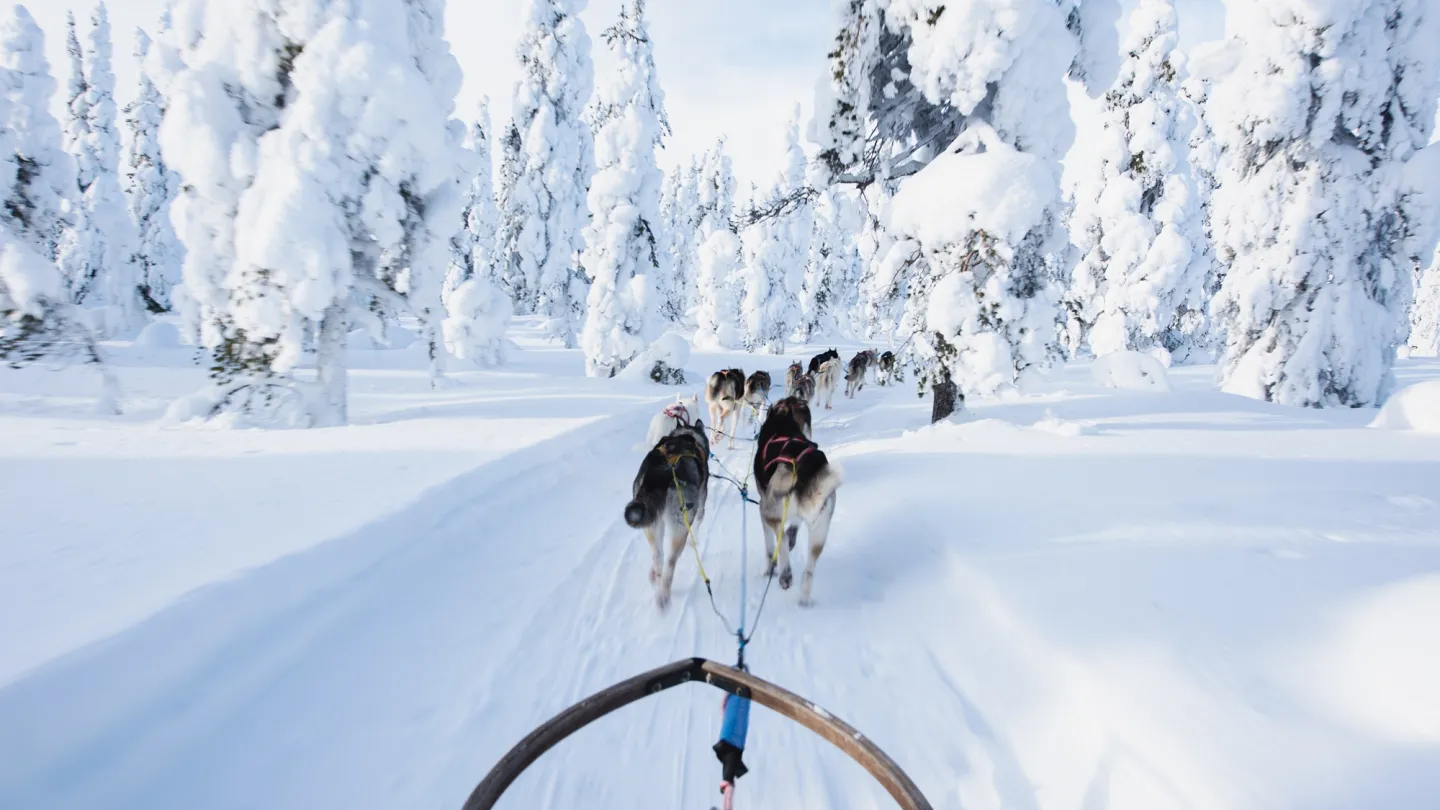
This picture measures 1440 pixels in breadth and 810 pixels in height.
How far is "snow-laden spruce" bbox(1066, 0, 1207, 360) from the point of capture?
21.5 m

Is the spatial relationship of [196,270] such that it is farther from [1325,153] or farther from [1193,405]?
[1325,153]

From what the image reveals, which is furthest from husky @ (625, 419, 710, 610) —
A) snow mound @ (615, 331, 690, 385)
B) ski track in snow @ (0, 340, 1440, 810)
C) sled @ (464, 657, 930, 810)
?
snow mound @ (615, 331, 690, 385)

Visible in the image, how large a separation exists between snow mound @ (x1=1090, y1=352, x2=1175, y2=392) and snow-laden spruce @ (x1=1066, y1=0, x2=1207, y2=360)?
6855mm

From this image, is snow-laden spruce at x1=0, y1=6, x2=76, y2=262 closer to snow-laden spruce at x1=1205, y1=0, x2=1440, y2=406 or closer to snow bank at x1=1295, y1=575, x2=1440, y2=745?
snow bank at x1=1295, y1=575, x2=1440, y2=745

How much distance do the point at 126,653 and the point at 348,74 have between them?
877 centimetres

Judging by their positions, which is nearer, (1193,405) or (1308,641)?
(1308,641)

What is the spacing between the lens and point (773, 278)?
3472cm

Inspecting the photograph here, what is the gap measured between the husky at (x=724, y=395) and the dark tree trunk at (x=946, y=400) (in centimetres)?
348

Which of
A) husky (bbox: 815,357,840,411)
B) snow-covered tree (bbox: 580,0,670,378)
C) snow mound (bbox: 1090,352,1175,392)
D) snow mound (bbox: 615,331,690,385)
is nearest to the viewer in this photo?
snow mound (bbox: 1090,352,1175,392)

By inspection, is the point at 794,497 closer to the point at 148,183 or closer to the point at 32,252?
the point at 32,252

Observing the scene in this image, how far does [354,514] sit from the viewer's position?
4469 mm

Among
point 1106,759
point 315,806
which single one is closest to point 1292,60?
point 1106,759

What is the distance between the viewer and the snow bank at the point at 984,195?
24.6ft

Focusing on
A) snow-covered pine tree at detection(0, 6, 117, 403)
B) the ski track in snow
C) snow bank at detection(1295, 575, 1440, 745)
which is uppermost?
snow-covered pine tree at detection(0, 6, 117, 403)
